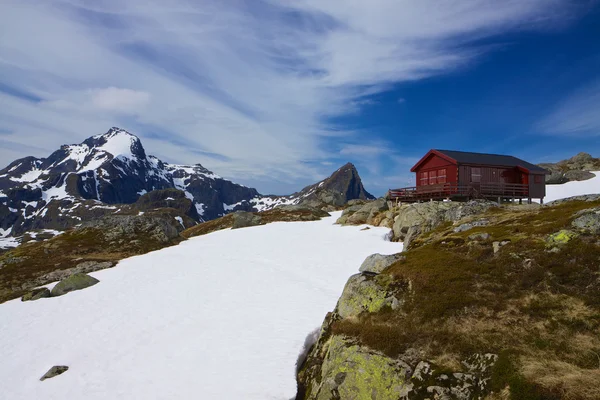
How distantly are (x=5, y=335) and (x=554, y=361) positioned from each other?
24.8 metres

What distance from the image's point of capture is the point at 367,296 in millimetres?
12203

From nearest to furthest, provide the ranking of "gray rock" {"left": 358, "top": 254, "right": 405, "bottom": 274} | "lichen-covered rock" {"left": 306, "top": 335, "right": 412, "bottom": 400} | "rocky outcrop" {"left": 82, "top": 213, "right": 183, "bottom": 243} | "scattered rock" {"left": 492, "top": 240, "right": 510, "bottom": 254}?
"lichen-covered rock" {"left": 306, "top": 335, "right": 412, "bottom": 400}, "scattered rock" {"left": 492, "top": 240, "right": 510, "bottom": 254}, "gray rock" {"left": 358, "top": 254, "right": 405, "bottom": 274}, "rocky outcrop" {"left": 82, "top": 213, "right": 183, "bottom": 243}

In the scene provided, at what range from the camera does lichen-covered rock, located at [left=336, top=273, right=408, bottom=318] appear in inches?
464

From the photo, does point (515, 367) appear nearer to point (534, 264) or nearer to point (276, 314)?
point (534, 264)

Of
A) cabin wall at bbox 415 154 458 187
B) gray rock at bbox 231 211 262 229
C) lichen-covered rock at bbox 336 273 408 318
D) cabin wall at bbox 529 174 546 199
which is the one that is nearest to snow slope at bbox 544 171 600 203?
cabin wall at bbox 529 174 546 199

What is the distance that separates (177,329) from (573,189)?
8105cm

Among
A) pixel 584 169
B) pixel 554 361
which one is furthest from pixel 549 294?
pixel 584 169

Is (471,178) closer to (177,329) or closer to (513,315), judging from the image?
(513,315)

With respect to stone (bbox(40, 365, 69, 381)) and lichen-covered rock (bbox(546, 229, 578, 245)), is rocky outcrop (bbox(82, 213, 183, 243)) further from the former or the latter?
lichen-covered rock (bbox(546, 229, 578, 245))

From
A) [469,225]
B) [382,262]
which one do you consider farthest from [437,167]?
[382,262]

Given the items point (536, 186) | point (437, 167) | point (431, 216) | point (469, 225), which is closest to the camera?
point (469, 225)

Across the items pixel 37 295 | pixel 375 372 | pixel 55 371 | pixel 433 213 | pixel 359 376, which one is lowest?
pixel 55 371

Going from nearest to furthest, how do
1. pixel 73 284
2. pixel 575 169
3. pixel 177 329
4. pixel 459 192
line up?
pixel 177 329 < pixel 73 284 < pixel 459 192 < pixel 575 169

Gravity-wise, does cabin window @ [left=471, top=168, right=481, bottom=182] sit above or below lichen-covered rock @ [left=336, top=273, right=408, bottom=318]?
above
